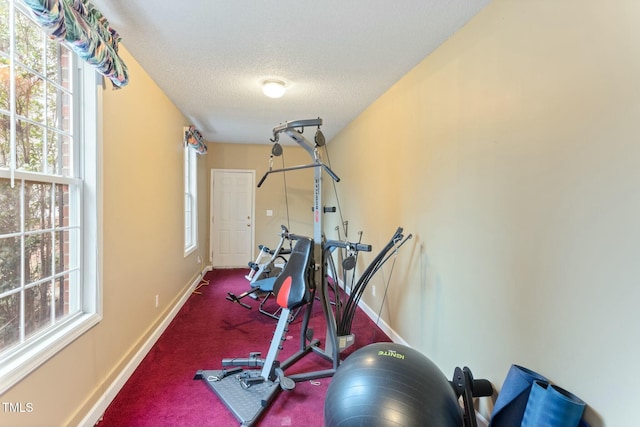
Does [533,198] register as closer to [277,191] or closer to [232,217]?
[277,191]

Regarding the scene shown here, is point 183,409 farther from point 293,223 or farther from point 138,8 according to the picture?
point 293,223

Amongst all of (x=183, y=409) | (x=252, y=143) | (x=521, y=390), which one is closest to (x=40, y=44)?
(x=183, y=409)

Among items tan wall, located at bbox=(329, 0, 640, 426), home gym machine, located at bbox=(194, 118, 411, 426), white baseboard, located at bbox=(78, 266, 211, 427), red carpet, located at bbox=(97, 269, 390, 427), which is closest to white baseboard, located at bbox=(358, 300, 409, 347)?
red carpet, located at bbox=(97, 269, 390, 427)

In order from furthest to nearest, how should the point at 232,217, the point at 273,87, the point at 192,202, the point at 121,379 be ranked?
the point at 232,217 → the point at 192,202 → the point at 273,87 → the point at 121,379

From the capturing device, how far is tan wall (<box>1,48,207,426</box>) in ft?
4.94

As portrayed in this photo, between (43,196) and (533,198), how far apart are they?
2.40 meters

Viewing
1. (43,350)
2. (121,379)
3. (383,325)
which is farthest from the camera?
(383,325)

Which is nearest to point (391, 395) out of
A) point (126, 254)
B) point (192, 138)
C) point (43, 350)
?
point (43, 350)

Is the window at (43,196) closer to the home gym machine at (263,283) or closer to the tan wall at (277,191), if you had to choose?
the home gym machine at (263,283)

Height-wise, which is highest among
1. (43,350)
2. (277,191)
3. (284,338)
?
(277,191)

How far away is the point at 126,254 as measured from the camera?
2254mm

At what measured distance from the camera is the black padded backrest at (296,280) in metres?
2.13

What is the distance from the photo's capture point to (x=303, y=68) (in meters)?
2.52

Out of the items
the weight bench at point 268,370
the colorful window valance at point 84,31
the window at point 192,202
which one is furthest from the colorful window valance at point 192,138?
the weight bench at point 268,370
